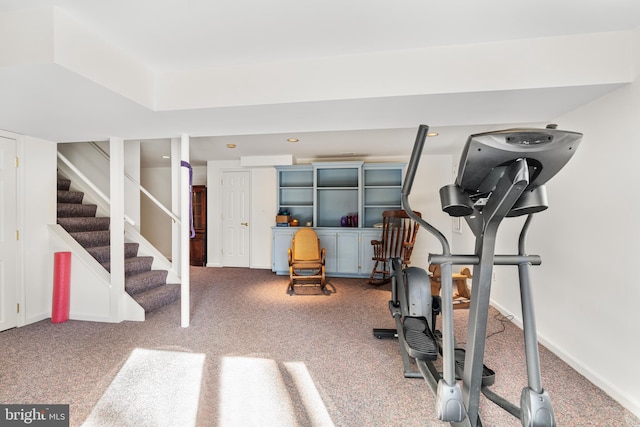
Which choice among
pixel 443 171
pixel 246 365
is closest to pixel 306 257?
pixel 246 365

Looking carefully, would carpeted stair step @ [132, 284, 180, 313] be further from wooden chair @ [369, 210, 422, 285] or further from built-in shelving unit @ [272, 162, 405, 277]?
wooden chair @ [369, 210, 422, 285]

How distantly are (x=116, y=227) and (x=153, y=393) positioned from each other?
6.64 ft

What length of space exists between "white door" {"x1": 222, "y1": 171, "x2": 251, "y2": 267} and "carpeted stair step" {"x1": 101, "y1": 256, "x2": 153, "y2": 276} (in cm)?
199

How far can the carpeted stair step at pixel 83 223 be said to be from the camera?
361 cm

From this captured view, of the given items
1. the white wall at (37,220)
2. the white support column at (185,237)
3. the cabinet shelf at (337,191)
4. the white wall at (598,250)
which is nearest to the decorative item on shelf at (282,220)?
the cabinet shelf at (337,191)

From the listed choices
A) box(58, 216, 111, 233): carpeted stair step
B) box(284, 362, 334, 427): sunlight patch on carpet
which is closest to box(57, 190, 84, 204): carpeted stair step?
box(58, 216, 111, 233): carpeted stair step

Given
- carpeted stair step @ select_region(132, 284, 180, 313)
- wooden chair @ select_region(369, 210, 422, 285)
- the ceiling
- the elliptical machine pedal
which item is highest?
the ceiling

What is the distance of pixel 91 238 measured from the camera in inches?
146

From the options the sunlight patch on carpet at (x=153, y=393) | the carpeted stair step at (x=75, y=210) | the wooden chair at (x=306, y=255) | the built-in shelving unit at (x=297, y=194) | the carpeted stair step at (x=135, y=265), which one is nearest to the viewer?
the sunlight patch on carpet at (x=153, y=393)

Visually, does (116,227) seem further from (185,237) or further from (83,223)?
(83,223)

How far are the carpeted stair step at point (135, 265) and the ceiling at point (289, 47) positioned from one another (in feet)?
5.50

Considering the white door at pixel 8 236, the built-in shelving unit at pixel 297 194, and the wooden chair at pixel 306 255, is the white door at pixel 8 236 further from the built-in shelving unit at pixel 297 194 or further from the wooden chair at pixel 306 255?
the built-in shelving unit at pixel 297 194

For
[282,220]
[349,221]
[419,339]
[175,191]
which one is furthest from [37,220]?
[349,221]

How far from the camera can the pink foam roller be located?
10.2ft
